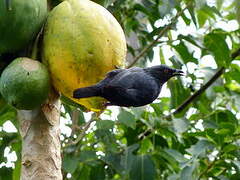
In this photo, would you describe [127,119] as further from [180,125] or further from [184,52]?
[184,52]

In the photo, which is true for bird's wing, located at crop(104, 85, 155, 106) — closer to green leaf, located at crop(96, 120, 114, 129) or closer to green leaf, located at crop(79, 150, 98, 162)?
green leaf, located at crop(96, 120, 114, 129)

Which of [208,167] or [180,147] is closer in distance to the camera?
[208,167]

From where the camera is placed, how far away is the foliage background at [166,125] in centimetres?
240

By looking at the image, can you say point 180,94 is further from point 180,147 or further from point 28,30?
point 28,30

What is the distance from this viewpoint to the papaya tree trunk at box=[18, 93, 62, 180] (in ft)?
4.10

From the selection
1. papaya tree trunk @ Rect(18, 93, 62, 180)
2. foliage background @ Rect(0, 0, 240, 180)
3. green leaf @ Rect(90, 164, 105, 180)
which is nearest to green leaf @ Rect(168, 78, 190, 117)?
foliage background @ Rect(0, 0, 240, 180)

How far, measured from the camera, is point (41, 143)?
129 centimetres

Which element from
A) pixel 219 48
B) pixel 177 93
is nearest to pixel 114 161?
pixel 177 93

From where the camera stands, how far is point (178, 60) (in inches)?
104

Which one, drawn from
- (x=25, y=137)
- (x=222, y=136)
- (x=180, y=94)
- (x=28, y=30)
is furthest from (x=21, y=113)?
(x=180, y=94)

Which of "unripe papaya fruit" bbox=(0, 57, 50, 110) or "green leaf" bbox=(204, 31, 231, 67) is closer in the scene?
"unripe papaya fruit" bbox=(0, 57, 50, 110)

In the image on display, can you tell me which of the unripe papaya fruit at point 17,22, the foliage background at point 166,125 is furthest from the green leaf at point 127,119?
the unripe papaya fruit at point 17,22

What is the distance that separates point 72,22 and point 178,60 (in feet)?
4.75

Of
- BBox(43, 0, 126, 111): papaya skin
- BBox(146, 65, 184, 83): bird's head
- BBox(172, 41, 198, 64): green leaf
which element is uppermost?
BBox(43, 0, 126, 111): papaya skin
